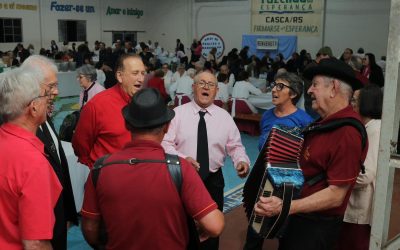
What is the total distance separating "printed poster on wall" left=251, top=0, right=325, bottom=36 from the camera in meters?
18.3

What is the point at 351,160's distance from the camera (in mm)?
2121

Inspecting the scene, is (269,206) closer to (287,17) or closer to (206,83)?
(206,83)

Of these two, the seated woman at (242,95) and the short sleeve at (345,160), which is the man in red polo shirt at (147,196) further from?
the seated woman at (242,95)

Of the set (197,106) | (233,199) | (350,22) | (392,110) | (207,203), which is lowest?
(233,199)

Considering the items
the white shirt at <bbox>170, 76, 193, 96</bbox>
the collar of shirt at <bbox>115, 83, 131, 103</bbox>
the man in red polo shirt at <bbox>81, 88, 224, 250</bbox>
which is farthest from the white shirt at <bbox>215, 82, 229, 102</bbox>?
the man in red polo shirt at <bbox>81, 88, 224, 250</bbox>

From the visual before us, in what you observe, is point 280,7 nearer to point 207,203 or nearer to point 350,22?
point 350,22

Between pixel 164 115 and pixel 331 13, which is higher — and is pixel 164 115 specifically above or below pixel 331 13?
below

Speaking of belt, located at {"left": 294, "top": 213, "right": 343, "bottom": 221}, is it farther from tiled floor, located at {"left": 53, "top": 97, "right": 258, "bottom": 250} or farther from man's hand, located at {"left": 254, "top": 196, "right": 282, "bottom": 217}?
tiled floor, located at {"left": 53, "top": 97, "right": 258, "bottom": 250}

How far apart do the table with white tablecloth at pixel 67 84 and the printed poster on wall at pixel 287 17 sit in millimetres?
10109

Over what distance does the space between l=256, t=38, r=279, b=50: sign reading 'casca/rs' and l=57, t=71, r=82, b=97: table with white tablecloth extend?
980cm

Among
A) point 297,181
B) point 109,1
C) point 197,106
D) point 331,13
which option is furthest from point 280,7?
point 297,181

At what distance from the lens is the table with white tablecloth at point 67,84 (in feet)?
41.4

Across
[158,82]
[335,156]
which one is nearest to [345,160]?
[335,156]

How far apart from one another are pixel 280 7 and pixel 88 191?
1860 centimetres
